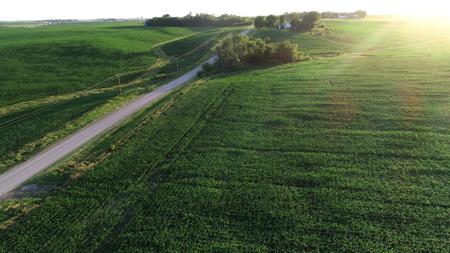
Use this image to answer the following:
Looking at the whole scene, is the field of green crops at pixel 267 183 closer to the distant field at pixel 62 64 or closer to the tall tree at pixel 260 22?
the distant field at pixel 62 64

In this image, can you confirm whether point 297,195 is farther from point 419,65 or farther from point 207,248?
point 419,65

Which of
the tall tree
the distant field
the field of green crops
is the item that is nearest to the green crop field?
the distant field

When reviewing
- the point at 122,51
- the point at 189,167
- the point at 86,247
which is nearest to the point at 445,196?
the point at 189,167

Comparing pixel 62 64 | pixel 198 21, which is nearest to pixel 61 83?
pixel 62 64

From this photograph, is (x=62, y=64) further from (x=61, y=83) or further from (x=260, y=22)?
(x=260, y=22)

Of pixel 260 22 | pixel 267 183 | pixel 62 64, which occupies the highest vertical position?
pixel 260 22

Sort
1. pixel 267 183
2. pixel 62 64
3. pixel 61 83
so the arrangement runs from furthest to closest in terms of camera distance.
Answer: pixel 62 64
pixel 61 83
pixel 267 183

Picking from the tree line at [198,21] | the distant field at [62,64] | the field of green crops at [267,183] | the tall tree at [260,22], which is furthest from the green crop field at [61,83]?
the tree line at [198,21]
